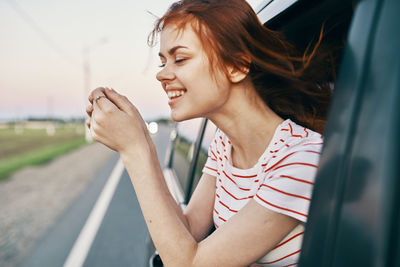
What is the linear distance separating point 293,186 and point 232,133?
553 millimetres

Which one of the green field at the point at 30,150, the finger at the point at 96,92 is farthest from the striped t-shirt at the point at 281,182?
the green field at the point at 30,150

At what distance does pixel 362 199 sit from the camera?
0.60 meters

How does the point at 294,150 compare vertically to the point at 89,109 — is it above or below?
below

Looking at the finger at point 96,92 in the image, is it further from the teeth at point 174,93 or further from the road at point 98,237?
the road at point 98,237

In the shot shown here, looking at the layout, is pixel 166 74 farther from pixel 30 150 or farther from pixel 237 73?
pixel 30 150

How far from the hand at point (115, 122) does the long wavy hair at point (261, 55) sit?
431 mm

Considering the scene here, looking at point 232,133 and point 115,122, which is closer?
point 115,122

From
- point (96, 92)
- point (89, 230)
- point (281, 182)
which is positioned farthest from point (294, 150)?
point (89, 230)

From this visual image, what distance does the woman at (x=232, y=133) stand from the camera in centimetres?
109

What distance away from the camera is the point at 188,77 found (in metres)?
1.36

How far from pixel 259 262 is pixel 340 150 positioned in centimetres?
77

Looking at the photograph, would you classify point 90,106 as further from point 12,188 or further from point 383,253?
point 12,188

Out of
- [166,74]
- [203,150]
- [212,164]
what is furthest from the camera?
[203,150]

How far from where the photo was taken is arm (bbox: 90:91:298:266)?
1.08 m
